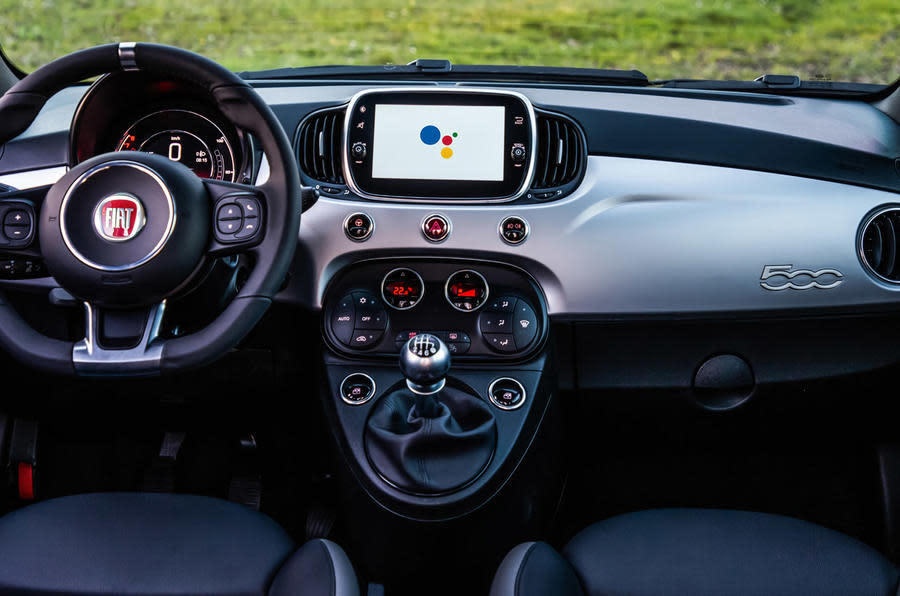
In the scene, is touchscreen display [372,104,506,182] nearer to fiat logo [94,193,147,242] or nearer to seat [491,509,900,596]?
fiat logo [94,193,147,242]

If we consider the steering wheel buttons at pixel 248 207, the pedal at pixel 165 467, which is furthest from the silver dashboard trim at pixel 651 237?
the pedal at pixel 165 467

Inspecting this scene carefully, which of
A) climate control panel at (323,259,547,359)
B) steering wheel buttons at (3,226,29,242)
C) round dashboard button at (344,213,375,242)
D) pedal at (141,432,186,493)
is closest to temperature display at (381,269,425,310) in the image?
climate control panel at (323,259,547,359)

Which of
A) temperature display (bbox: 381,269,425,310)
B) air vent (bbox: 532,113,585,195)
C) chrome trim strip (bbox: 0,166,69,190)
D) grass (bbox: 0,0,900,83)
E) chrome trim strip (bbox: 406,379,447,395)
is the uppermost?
grass (bbox: 0,0,900,83)

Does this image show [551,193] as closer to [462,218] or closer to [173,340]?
[462,218]

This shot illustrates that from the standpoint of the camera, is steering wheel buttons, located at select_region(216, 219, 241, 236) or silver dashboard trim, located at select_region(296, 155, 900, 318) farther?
silver dashboard trim, located at select_region(296, 155, 900, 318)

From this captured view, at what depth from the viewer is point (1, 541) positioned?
1.39 meters

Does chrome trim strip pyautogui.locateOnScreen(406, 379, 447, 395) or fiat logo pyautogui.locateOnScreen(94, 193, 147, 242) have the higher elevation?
fiat logo pyautogui.locateOnScreen(94, 193, 147, 242)

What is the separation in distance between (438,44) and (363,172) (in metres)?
0.59

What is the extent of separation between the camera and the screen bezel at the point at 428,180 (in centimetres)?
167

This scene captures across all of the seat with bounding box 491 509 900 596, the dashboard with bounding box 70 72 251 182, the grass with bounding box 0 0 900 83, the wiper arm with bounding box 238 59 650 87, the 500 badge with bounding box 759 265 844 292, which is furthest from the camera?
the grass with bounding box 0 0 900 83

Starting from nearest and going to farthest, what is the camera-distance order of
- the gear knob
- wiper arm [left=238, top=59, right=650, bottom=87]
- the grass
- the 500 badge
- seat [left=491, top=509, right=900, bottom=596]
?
seat [left=491, top=509, right=900, bottom=596] < the gear knob < the 500 badge < wiper arm [left=238, top=59, right=650, bottom=87] < the grass

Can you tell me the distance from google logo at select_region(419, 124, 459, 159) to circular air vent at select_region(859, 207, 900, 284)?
2.93 ft

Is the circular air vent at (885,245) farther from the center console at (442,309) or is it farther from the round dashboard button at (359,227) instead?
the round dashboard button at (359,227)

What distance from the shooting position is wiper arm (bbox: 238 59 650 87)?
6.33 feet
